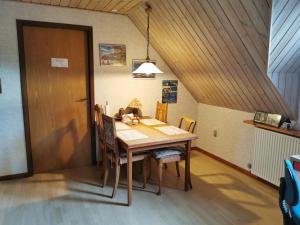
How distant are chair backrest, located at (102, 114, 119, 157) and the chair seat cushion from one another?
448mm

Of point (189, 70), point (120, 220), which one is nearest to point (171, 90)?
point (189, 70)

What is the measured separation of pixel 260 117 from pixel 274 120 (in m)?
0.19

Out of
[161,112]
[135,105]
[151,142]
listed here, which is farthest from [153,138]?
[135,105]

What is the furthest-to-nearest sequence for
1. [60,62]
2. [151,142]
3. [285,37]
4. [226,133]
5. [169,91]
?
[169,91], [226,133], [60,62], [151,142], [285,37]

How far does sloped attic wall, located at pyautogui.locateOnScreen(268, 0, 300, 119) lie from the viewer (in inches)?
76.0

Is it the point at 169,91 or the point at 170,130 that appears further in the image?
the point at 169,91

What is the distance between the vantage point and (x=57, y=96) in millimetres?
3422

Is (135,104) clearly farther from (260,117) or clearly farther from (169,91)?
(260,117)

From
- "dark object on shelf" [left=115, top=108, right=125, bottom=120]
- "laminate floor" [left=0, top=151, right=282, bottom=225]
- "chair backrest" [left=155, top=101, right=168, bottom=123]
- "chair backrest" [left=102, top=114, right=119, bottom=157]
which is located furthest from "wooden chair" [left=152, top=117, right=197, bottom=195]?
"dark object on shelf" [left=115, top=108, right=125, bottom=120]

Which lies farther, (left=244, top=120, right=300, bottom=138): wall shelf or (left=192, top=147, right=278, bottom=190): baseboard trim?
(left=192, top=147, right=278, bottom=190): baseboard trim

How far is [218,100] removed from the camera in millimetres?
3783

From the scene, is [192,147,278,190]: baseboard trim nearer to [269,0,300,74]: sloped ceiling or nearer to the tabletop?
the tabletop

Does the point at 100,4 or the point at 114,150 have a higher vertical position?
the point at 100,4

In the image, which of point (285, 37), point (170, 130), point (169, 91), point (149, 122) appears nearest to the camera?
point (285, 37)
